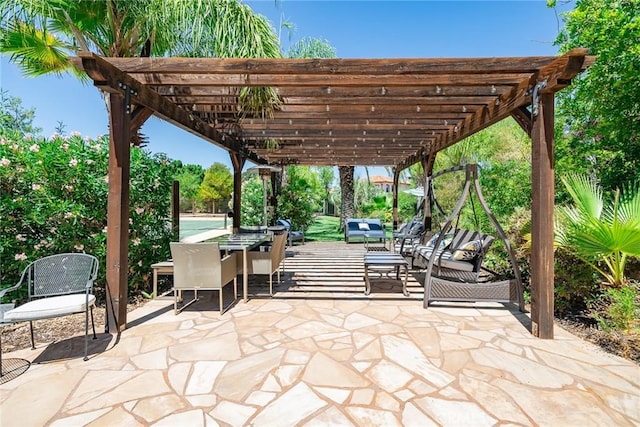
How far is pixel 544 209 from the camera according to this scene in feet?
11.0

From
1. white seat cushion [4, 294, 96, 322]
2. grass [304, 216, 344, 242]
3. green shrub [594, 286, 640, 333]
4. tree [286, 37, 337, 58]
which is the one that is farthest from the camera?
grass [304, 216, 344, 242]

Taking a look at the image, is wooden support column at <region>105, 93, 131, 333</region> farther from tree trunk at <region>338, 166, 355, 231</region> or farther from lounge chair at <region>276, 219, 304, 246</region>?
tree trunk at <region>338, 166, 355, 231</region>

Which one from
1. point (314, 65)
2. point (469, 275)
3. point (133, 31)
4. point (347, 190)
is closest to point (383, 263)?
point (469, 275)

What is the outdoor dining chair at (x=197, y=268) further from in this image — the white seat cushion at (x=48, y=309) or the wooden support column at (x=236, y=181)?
the wooden support column at (x=236, y=181)

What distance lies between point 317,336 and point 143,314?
2351mm

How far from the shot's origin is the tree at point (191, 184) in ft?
101

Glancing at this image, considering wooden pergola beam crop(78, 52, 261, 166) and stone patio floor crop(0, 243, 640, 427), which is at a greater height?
wooden pergola beam crop(78, 52, 261, 166)

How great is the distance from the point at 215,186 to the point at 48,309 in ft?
106

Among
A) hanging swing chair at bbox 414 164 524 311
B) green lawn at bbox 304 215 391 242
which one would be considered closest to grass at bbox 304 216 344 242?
green lawn at bbox 304 215 391 242

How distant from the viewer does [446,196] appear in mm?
12953

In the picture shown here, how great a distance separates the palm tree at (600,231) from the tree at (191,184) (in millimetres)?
29744

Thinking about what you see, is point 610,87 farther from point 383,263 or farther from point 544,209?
point 383,263

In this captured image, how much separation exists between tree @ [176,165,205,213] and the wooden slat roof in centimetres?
2576

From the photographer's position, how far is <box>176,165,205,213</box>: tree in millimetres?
30656
